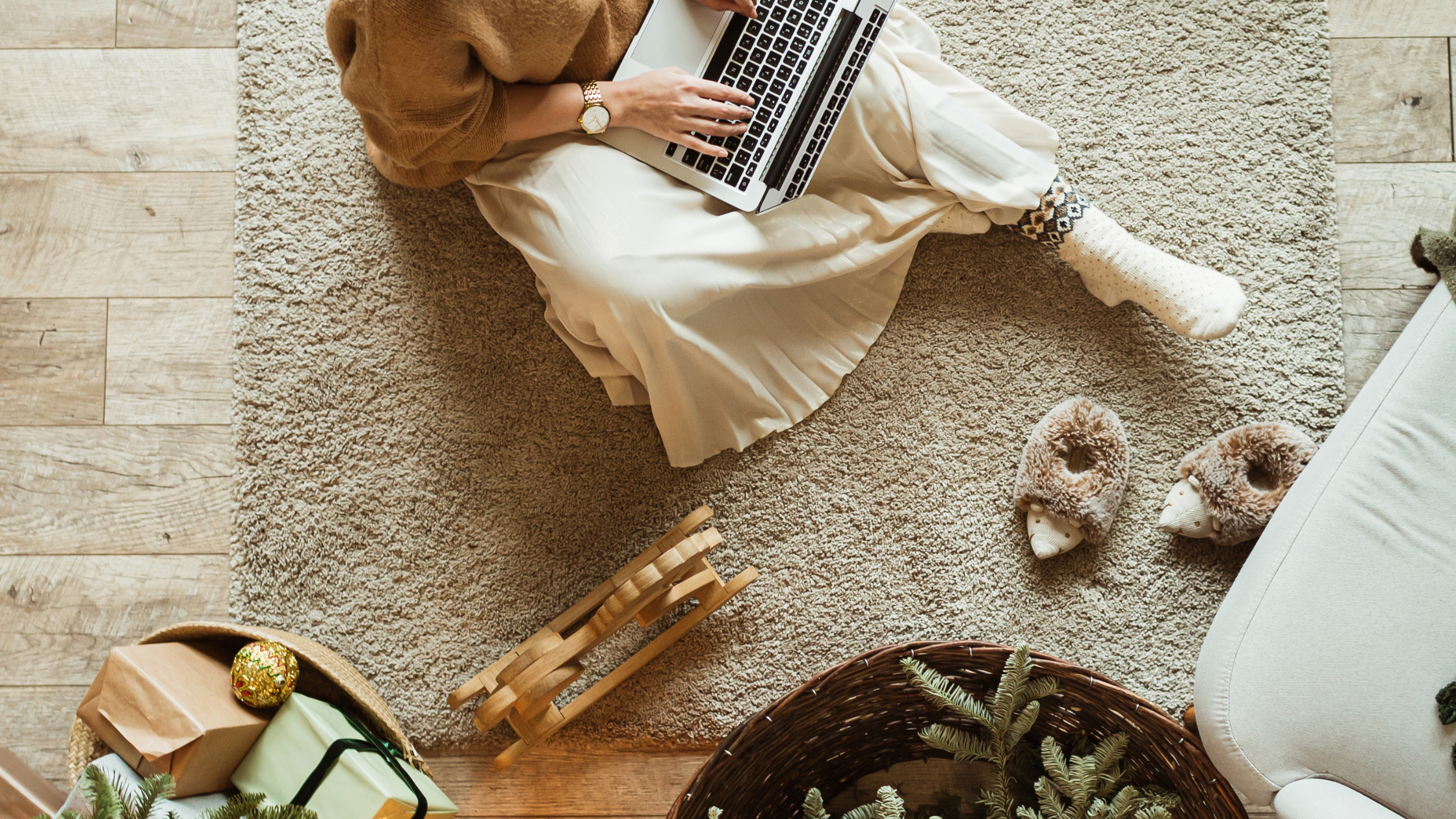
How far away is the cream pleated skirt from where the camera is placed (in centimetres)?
112

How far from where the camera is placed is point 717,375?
1228mm

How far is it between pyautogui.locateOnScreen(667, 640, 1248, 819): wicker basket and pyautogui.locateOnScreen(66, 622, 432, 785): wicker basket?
40 cm

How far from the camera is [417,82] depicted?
37.1 inches

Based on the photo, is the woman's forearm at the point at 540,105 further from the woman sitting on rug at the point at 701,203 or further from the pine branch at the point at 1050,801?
the pine branch at the point at 1050,801

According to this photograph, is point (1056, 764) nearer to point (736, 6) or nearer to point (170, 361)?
point (736, 6)

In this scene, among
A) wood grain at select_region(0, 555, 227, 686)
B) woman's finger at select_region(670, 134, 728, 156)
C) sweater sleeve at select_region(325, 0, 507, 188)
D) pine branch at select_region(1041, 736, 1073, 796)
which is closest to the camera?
sweater sleeve at select_region(325, 0, 507, 188)

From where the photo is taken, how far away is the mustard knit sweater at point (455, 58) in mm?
896

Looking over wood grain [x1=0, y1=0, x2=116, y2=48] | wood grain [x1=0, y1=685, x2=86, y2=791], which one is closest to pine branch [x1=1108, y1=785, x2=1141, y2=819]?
wood grain [x1=0, y1=685, x2=86, y2=791]

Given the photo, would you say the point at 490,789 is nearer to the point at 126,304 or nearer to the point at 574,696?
the point at 574,696

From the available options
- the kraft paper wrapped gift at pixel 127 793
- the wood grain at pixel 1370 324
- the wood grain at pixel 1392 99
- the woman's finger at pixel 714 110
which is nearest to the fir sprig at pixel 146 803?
the kraft paper wrapped gift at pixel 127 793

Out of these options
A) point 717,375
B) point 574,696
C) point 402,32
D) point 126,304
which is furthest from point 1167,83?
point 126,304

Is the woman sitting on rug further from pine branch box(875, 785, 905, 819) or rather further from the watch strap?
pine branch box(875, 785, 905, 819)

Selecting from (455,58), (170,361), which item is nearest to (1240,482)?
(455,58)

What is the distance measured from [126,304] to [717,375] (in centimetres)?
95
